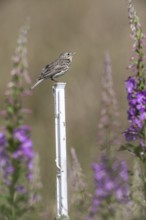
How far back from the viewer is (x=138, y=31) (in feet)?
20.4

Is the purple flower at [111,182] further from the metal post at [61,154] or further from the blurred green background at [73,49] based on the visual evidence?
the blurred green background at [73,49]

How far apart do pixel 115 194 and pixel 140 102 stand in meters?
1.79

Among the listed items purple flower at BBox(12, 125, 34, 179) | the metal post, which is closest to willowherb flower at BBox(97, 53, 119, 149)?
purple flower at BBox(12, 125, 34, 179)

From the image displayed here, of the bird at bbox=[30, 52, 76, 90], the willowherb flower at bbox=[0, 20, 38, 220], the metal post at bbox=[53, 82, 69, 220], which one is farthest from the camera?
the bird at bbox=[30, 52, 76, 90]

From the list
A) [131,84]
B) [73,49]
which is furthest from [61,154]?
[73,49]

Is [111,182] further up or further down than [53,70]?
further down

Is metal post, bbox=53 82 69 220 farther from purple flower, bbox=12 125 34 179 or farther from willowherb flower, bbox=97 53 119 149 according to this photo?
purple flower, bbox=12 125 34 179

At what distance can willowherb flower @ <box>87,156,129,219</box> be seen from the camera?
14.0 ft

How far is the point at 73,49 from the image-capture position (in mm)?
19422

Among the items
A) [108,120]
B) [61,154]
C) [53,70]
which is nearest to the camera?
[108,120]

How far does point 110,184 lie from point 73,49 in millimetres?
15247

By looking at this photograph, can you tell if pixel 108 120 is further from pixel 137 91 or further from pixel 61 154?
pixel 61 154

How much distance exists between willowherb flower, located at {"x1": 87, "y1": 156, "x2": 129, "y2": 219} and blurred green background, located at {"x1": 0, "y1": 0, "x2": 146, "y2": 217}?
10.3m

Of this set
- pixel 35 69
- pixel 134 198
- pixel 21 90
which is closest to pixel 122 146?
pixel 134 198
